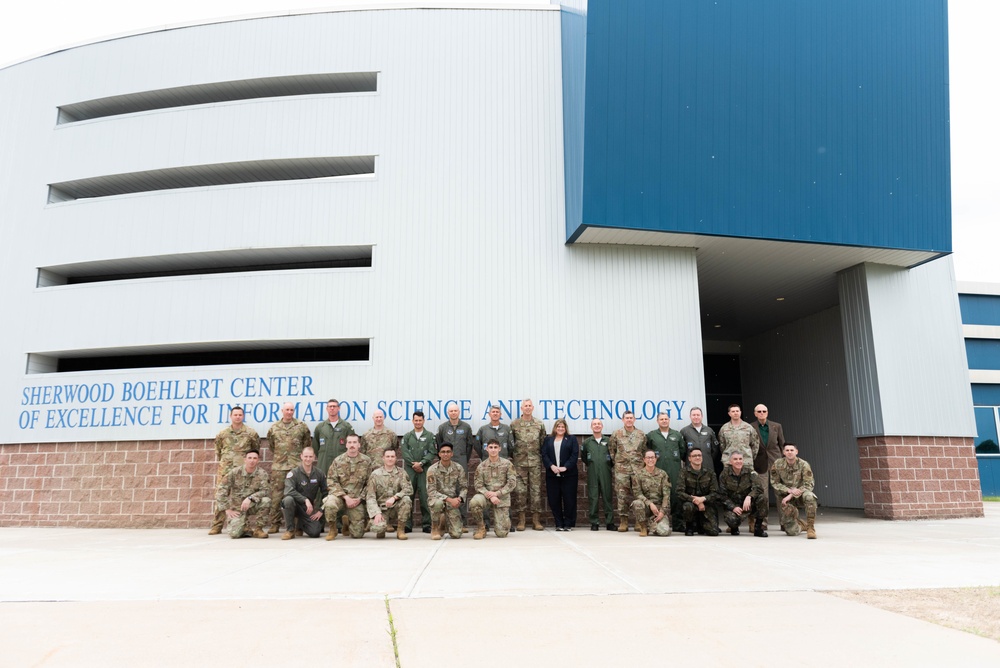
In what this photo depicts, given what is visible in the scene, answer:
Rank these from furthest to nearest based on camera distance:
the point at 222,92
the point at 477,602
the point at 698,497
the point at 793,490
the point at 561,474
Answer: the point at 222,92, the point at 561,474, the point at 698,497, the point at 793,490, the point at 477,602

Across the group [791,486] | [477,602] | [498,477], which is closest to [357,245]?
[498,477]

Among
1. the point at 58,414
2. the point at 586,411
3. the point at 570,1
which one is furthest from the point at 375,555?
the point at 570,1

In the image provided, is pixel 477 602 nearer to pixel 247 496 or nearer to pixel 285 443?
pixel 247 496

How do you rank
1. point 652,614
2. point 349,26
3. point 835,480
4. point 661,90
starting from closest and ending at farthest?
point 652,614, point 661,90, point 349,26, point 835,480

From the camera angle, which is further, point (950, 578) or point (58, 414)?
point (58, 414)

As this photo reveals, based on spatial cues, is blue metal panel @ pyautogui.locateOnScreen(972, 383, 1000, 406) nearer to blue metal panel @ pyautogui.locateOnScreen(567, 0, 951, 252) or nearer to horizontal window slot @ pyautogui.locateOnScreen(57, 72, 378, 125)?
blue metal panel @ pyautogui.locateOnScreen(567, 0, 951, 252)

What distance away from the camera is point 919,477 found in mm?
11578

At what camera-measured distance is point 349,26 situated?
12359 millimetres

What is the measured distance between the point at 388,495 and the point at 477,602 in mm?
4786

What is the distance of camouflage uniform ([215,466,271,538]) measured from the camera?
906cm

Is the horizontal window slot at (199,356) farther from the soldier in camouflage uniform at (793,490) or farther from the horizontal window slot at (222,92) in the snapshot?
the soldier in camouflage uniform at (793,490)

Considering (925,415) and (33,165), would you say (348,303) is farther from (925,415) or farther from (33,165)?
(925,415)

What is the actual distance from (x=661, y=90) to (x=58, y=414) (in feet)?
37.5

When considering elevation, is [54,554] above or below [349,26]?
below
